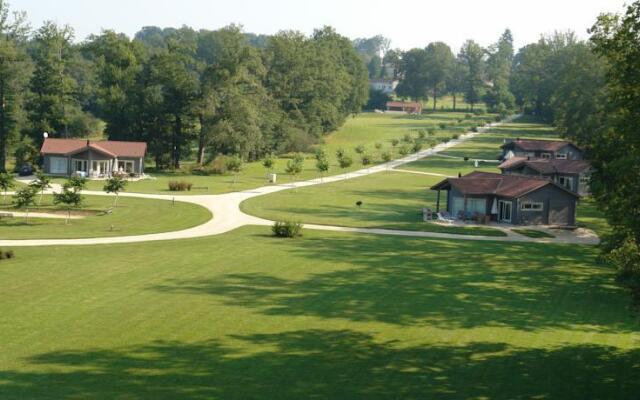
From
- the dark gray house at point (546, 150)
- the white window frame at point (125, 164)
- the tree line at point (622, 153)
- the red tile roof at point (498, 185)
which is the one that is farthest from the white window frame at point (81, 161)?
the tree line at point (622, 153)

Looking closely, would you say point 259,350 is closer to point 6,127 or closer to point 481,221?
point 481,221

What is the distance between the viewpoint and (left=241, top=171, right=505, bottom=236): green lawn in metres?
56.0

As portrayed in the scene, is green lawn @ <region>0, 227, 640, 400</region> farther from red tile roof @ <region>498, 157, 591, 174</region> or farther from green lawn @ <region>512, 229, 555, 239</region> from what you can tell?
red tile roof @ <region>498, 157, 591, 174</region>

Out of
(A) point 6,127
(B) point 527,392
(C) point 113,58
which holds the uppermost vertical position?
(C) point 113,58

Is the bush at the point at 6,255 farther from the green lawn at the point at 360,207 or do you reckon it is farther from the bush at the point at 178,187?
the bush at the point at 178,187

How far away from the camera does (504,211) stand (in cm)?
5941

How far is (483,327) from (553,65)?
135 m

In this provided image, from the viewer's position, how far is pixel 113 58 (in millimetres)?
100125

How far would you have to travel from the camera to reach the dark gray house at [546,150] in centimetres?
9406

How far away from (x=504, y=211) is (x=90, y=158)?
156ft

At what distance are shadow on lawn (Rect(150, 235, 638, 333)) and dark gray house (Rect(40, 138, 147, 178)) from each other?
44.3 m

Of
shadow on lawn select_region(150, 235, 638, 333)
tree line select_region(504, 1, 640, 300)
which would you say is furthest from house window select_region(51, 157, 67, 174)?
tree line select_region(504, 1, 640, 300)

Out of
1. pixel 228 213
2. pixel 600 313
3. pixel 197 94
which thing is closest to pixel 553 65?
pixel 197 94

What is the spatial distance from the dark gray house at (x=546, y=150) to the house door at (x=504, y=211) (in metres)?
33.7
